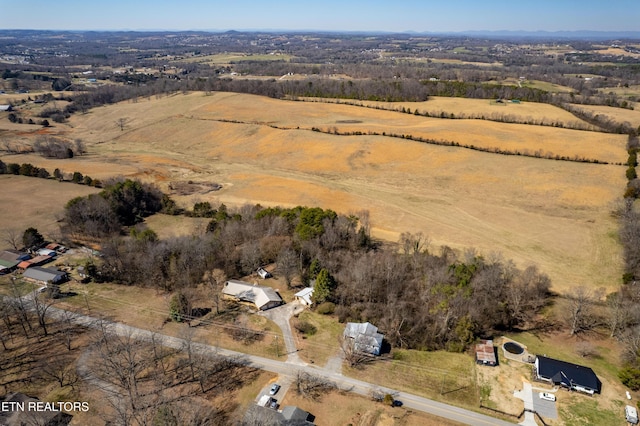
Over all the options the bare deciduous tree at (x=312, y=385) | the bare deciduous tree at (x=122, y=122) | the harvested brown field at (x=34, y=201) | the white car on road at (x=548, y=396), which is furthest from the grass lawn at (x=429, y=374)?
the bare deciduous tree at (x=122, y=122)

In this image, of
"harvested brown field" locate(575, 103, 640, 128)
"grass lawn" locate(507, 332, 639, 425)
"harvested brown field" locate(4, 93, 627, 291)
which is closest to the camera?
"grass lawn" locate(507, 332, 639, 425)

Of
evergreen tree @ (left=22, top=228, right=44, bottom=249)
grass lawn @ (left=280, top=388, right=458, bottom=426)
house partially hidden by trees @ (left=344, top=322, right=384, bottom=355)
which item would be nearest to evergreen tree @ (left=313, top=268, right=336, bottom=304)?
house partially hidden by trees @ (left=344, top=322, right=384, bottom=355)

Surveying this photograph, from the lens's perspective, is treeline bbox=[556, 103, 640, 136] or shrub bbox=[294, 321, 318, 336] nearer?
shrub bbox=[294, 321, 318, 336]

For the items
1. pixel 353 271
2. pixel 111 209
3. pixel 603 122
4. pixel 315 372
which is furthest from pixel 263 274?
pixel 603 122

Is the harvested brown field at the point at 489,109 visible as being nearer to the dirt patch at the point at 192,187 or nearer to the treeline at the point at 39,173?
the dirt patch at the point at 192,187

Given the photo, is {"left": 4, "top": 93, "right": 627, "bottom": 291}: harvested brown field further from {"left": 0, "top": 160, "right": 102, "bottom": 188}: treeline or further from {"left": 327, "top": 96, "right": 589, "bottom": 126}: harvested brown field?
{"left": 327, "top": 96, "right": 589, "bottom": 126}: harvested brown field

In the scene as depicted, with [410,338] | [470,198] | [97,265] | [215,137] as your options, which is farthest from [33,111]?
[410,338]

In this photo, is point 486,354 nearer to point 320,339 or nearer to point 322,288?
point 320,339
